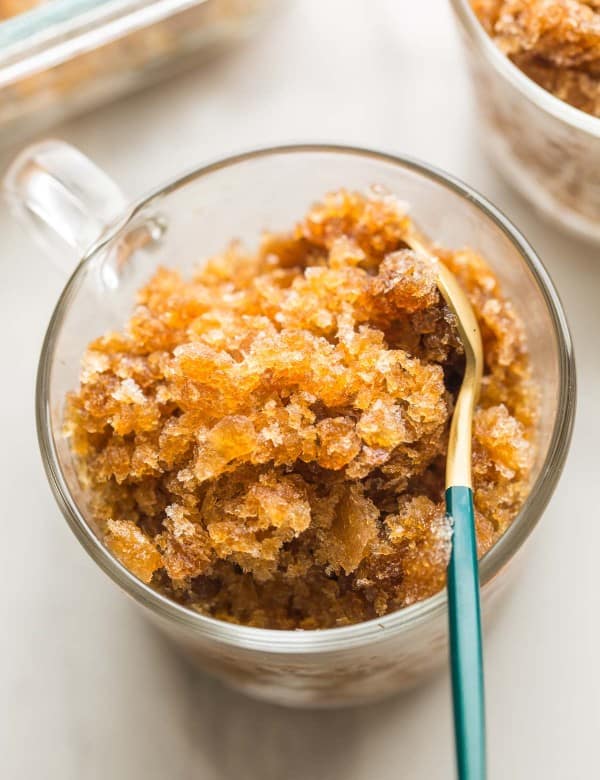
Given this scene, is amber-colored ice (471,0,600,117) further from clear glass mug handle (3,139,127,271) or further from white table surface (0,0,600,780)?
clear glass mug handle (3,139,127,271)

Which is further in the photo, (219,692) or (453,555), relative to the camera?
(219,692)

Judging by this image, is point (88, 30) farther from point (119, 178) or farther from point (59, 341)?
point (59, 341)

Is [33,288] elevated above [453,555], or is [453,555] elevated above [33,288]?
[33,288]

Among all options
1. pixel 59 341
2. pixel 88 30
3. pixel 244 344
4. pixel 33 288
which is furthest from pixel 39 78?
pixel 244 344

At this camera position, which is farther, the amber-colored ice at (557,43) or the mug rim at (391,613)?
the amber-colored ice at (557,43)

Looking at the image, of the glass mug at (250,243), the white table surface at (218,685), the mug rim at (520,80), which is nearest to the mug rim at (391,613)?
the glass mug at (250,243)

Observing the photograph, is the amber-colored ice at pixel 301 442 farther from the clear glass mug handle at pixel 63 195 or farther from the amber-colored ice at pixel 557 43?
the amber-colored ice at pixel 557 43
